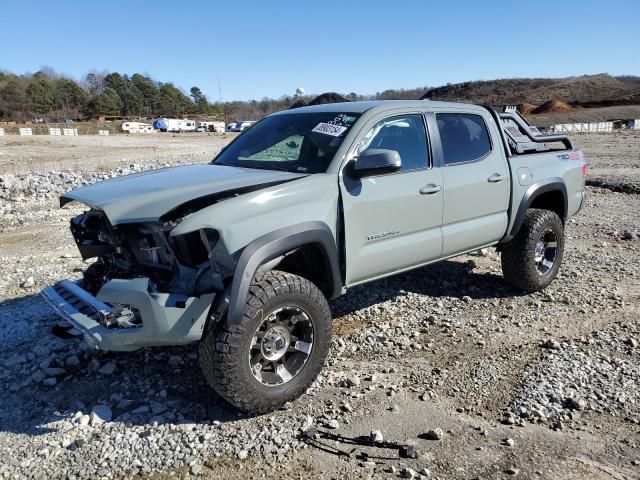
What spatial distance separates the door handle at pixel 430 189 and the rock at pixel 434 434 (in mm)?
1868

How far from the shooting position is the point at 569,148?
611 cm

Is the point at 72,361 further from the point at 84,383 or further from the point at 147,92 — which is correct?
the point at 147,92

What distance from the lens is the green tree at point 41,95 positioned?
101m

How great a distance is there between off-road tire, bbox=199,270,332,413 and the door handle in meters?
1.33

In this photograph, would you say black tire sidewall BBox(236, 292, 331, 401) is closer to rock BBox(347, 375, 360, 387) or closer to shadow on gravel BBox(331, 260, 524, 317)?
rock BBox(347, 375, 360, 387)

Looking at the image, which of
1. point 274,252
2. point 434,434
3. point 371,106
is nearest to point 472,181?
point 371,106

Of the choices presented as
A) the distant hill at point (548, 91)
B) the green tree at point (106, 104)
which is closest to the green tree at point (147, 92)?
the green tree at point (106, 104)

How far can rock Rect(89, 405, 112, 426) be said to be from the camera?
3.45m

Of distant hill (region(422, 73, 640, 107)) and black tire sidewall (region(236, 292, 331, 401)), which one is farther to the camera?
distant hill (region(422, 73, 640, 107))

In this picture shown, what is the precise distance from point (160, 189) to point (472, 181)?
2710 millimetres

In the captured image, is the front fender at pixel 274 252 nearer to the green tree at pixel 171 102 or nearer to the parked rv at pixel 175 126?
the parked rv at pixel 175 126

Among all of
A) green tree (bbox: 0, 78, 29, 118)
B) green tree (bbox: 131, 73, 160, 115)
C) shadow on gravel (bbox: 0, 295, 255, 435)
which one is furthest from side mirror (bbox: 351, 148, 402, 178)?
green tree (bbox: 131, 73, 160, 115)

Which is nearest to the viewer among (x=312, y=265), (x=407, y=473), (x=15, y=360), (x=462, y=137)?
(x=407, y=473)

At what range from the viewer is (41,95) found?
10106cm
